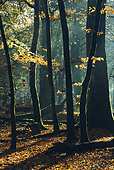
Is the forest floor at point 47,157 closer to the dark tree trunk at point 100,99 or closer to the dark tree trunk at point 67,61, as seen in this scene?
the dark tree trunk at point 100,99

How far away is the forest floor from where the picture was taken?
13812 mm

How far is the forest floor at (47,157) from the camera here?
1381 cm

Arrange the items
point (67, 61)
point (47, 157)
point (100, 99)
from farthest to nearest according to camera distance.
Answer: point (100, 99)
point (67, 61)
point (47, 157)

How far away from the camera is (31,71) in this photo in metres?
24.0

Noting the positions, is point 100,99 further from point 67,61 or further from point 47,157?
point 47,157

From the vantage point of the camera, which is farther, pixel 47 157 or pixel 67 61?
pixel 67 61

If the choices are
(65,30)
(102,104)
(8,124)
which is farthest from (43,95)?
(65,30)

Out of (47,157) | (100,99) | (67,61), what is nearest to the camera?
(47,157)

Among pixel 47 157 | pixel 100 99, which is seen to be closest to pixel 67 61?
pixel 47 157

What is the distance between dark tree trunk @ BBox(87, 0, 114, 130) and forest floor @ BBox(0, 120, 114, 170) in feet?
3.23

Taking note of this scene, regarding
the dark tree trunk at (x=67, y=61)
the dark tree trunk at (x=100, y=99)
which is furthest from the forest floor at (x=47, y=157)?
the dark tree trunk at (x=67, y=61)

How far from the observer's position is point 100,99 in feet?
69.8

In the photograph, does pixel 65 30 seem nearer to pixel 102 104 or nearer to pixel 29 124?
pixel 102 104

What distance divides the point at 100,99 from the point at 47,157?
672 cm
